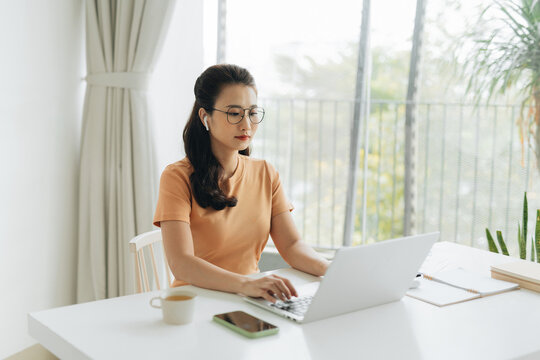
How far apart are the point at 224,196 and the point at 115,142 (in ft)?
3.79

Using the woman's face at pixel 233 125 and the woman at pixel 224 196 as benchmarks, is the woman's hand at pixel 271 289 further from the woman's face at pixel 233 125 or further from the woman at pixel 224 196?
the woman's face at pixel 233 125

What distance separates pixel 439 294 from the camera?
4.73 feet

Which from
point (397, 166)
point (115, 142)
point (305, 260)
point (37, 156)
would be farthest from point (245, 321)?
point (397, 166)

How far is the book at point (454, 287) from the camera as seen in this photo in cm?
141

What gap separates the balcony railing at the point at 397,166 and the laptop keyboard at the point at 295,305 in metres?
1.86

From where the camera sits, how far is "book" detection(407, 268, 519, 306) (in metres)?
1.41

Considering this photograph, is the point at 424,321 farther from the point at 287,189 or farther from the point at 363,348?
the point at 287,189

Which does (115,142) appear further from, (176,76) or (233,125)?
(233,125)

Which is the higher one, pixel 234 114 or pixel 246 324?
pixel 234 114

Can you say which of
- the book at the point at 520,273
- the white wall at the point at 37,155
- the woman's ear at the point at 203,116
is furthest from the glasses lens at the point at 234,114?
the white wall at the point at 37,155

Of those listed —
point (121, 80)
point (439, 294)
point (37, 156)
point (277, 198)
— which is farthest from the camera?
point (121, 80)

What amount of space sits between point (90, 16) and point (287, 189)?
4.75 ft

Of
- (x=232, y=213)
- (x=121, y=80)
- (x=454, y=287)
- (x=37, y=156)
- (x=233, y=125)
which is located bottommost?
(x=454, y=287)

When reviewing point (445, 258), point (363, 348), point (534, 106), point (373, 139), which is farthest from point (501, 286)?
point (373, 139)
